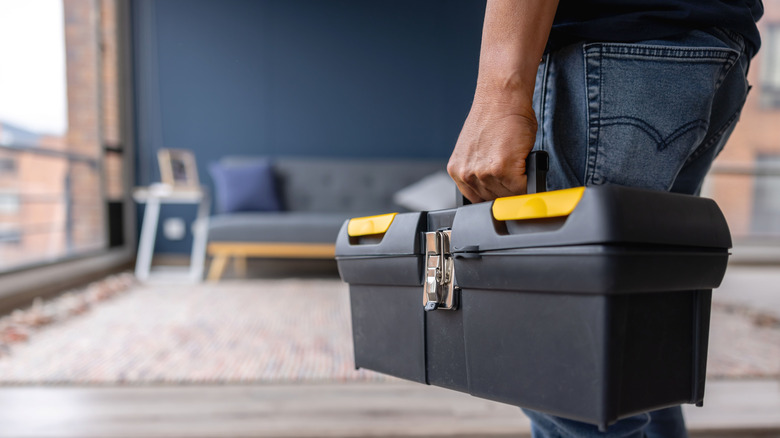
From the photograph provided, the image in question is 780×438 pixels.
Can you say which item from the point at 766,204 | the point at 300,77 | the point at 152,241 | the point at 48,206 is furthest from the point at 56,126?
the point at 766,204

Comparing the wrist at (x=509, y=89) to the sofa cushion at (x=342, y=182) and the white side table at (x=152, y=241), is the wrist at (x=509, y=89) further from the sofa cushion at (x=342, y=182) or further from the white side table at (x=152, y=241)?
the sofa cushion at (x=342, y=182)

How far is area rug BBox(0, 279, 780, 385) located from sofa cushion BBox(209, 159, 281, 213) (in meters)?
1.06

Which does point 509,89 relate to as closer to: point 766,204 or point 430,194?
point 430,194

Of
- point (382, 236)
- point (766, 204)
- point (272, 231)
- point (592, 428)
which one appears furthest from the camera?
point (766, 204)

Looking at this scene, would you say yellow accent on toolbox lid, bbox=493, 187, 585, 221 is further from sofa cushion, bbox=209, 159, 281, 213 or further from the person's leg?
sofa cushion, bbox=209, 159, 281, 213

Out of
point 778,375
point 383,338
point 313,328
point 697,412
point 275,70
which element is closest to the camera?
point 383,338

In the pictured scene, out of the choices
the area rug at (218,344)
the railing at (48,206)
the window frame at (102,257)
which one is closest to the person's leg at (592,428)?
the area rug at (218,344)

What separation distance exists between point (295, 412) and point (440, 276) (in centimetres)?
88

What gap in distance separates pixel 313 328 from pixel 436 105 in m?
2.70

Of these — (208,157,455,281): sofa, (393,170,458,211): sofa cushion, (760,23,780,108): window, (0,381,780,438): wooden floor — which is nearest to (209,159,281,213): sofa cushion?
(208,157,455,281): sofa

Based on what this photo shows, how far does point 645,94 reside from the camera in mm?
447

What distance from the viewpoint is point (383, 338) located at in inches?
23.5

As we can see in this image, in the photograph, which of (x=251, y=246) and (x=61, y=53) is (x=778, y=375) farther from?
(x=61, y=53)

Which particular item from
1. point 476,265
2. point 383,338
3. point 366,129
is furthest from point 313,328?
point 366,129
